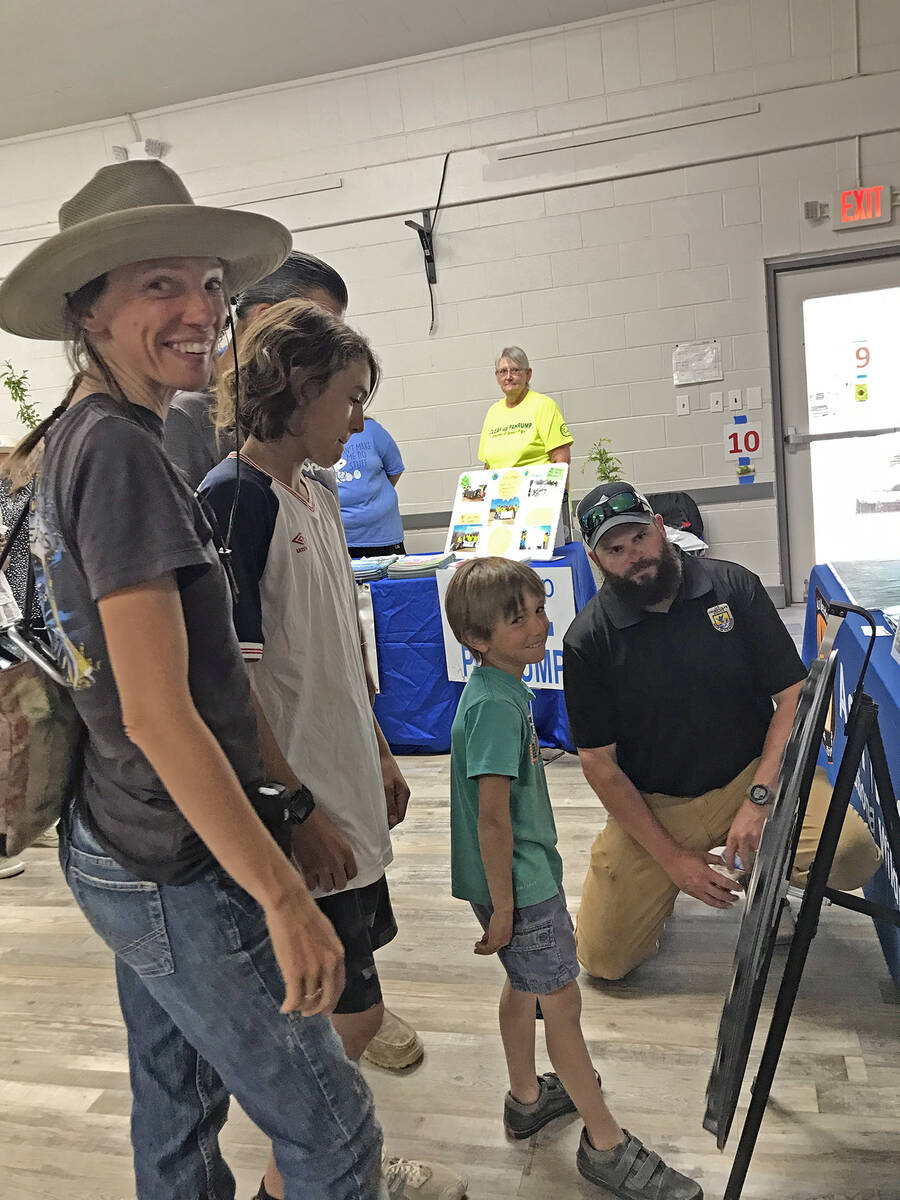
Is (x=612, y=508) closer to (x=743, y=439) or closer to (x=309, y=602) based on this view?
(x=309, y=602)

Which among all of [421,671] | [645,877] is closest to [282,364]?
[645,877]

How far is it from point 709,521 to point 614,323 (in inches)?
52.4

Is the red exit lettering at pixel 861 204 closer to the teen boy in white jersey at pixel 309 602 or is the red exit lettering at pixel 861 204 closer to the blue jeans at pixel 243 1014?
the teen boy in white jersey at pixel 309 602

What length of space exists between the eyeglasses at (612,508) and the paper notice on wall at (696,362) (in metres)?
3.61

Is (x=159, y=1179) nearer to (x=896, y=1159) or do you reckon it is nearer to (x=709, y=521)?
(x=896, y=1159)

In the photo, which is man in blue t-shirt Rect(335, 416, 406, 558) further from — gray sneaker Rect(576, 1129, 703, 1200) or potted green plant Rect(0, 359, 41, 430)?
gray sneaker Rect(576, 1129, 703, 1200)

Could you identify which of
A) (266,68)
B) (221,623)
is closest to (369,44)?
(266,68)

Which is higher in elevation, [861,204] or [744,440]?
[861,204]

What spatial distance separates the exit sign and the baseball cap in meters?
3.85

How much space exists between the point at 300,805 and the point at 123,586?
1.34 feet

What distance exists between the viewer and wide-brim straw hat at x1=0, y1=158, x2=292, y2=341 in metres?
0.88

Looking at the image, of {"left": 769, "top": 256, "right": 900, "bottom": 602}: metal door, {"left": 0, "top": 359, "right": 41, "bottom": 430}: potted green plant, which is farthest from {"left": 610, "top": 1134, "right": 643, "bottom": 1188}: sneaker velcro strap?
{"left": 0, "top": 359, "right": 41, "bottom": 430}: potted green plant

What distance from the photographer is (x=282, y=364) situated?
1.23 metres

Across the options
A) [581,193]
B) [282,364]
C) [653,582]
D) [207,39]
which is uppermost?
[207,39]
